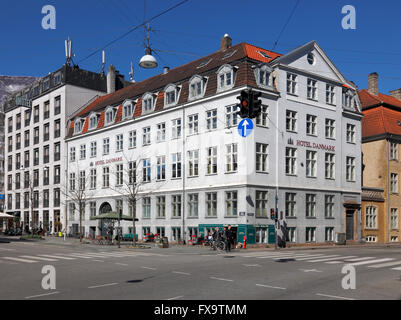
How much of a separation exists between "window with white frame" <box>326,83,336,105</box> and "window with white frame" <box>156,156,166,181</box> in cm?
1548

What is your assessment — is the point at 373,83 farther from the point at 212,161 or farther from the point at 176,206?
the point at 176,206

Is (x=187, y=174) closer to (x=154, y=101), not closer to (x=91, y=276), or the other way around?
(x=154, y=101)

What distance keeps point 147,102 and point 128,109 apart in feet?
10.6

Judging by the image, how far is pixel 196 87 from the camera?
40.9 meters

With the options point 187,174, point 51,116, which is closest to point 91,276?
point 187,174

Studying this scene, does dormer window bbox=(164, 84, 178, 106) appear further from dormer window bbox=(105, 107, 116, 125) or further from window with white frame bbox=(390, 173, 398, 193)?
window with white frame bbox=(390, 173, 398, 193)

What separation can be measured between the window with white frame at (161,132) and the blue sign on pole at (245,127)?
32.4ft

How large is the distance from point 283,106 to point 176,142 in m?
9.74

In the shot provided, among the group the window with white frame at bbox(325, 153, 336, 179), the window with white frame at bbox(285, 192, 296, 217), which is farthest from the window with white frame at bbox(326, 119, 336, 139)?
the window with white frame at bbox(285, 192, 296, 217)

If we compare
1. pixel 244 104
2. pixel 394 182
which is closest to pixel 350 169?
pixel 394 182

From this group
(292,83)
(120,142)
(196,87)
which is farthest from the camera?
(120,142)

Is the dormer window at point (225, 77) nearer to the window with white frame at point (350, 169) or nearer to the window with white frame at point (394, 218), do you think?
the window with white frame at point (350, 169)

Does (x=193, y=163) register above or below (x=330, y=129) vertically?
below

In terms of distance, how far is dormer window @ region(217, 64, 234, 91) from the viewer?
37.7m
